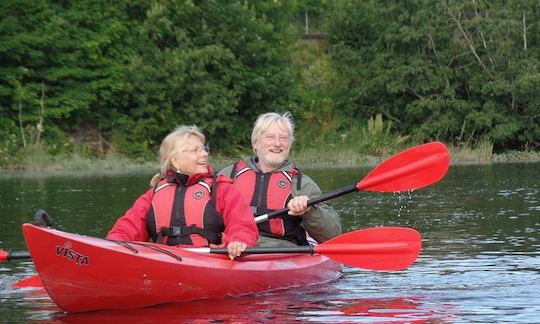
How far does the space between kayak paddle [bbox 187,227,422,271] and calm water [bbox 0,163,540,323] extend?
215mm

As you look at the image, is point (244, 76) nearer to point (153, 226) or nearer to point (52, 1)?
point (52, 1)

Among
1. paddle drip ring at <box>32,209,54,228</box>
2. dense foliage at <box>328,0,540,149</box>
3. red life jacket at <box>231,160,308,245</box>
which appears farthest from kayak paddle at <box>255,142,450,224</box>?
dense foliage at <box>328,0,540,149</box>

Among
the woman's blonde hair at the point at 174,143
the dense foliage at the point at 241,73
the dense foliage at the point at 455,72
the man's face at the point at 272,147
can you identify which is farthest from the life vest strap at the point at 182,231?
the dense foliage at the point at 455,72

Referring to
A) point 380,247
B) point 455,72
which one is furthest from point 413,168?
point 455,72

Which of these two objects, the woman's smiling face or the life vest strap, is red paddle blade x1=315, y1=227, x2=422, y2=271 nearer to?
the life vest strap

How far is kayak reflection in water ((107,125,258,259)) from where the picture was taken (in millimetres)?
8234

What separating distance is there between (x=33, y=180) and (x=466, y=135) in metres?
12.9

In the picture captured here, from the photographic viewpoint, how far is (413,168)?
9906mm

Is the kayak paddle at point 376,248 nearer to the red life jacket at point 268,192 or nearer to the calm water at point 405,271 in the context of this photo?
the calm water at point 405,271

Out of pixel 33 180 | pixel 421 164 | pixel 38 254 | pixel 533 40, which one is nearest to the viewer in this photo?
pixel 38 254

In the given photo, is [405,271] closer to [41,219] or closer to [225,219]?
[225,219]

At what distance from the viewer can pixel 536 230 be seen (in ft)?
40.9

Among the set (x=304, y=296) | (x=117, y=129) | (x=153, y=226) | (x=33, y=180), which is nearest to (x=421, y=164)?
(x=304, y=296)

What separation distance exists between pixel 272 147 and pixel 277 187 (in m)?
0.33
